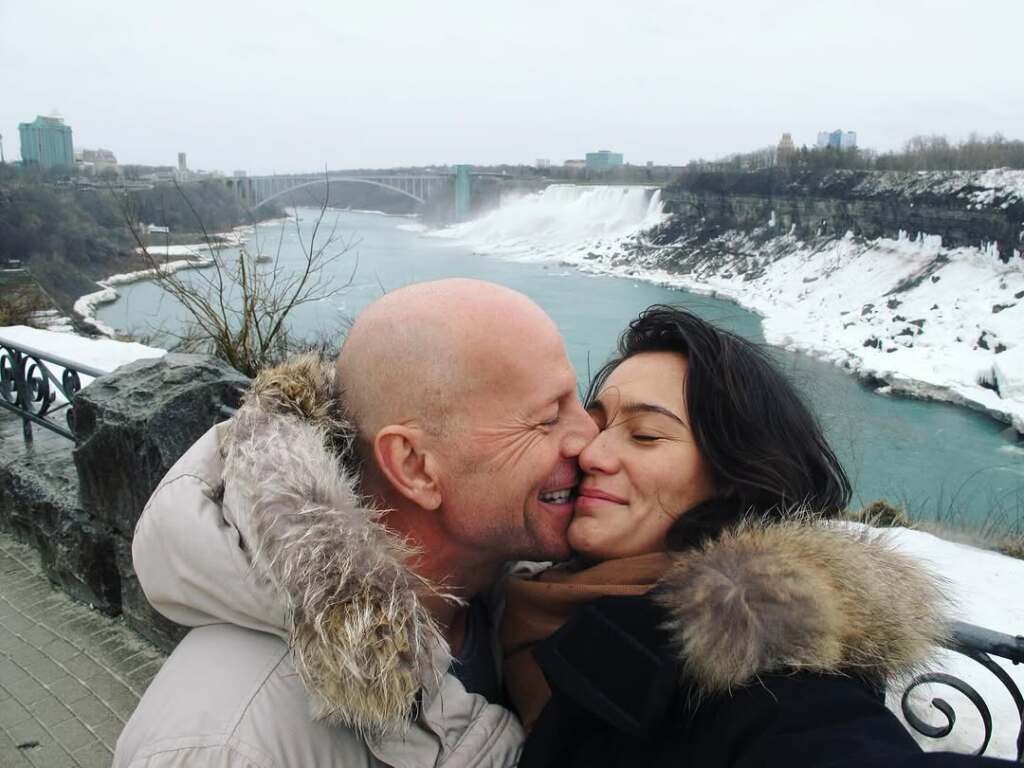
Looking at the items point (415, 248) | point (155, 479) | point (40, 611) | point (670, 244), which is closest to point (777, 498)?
point (155, 479)

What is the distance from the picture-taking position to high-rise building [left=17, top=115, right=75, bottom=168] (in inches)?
1465

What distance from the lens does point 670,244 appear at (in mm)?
42438

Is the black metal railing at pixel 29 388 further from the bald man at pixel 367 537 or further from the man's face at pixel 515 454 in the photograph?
the man's face at pixel 515 454

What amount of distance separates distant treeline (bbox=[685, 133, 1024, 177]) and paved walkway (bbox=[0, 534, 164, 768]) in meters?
35.7

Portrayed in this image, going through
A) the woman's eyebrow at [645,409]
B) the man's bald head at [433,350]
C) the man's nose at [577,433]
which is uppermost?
the man's bald head at [433,350]

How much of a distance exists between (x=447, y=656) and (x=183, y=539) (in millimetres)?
424

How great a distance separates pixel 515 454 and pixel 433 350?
0.23m

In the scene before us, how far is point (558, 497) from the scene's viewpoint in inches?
55.8

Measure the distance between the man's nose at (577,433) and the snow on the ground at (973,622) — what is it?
0.52m

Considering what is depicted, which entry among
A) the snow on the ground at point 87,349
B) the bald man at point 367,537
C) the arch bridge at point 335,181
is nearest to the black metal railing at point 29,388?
the snow on the ground at point 87,349

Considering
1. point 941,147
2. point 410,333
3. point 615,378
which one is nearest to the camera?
point 410,333

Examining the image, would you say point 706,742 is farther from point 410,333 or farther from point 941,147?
point 941,147

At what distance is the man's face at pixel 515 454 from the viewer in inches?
50.6

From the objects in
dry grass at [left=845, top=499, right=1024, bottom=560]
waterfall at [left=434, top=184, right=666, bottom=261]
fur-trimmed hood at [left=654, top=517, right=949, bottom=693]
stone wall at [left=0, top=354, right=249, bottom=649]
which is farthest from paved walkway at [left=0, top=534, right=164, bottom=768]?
waterfall at [left=434, top=184, right=666, bottom=261]
